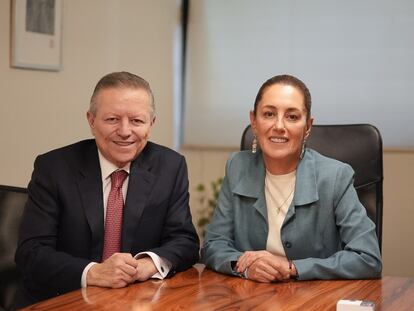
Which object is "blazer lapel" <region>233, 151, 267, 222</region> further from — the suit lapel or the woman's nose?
the suit lapel

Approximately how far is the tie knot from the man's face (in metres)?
0.03

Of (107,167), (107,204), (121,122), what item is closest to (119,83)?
(121,122)

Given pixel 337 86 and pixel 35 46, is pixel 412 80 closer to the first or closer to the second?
pixel 337 86

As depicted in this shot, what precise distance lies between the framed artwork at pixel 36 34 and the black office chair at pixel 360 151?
129 centimetres

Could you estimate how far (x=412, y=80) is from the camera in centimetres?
373

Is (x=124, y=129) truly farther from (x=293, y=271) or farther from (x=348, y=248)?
(x=348, y=248)

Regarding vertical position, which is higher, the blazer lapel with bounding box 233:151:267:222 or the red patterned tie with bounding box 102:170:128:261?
the blazer lapel with bounding box 233:151:267:222

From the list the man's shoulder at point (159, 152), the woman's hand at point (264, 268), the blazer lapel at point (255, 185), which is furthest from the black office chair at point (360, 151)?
the woman's hand at point (264, 268)

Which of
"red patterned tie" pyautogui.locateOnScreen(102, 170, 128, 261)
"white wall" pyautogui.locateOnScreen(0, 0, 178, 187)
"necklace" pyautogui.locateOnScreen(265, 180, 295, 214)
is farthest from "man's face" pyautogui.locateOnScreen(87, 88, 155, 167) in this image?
"white wall" pyautogui.locateOnScreen(0, 0, 178, 187)

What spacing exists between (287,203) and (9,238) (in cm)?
99

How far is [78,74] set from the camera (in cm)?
364

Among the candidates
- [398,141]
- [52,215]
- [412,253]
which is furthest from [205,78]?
[52,215]

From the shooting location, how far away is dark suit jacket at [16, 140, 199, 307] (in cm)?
206

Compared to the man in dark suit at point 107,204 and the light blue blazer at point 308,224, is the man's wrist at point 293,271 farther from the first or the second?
the man in dark suit at point 107,204
